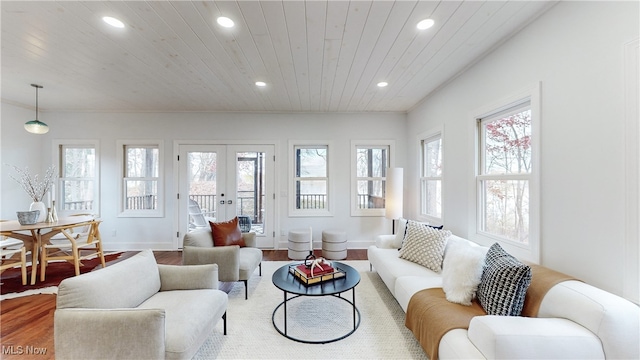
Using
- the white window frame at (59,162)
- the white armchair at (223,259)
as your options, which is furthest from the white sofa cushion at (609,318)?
the white window frame at (59,162)

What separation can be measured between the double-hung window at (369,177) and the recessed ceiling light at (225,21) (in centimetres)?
315

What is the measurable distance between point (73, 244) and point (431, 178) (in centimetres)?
519

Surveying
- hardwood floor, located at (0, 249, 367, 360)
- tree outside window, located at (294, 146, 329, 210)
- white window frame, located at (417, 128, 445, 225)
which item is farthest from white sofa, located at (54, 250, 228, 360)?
white window frame, located at (417, 128, 445, 225)

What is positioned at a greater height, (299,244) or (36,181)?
(36,181)

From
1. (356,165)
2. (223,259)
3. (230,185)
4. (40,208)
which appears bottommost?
(223,259)

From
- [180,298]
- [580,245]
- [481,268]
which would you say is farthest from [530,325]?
[180,298]

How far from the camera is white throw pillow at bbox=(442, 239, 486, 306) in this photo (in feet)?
5.88

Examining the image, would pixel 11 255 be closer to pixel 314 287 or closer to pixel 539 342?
pixel 314 287

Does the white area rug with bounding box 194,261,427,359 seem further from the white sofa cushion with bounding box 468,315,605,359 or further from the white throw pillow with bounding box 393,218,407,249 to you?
the white sofa cushion with bounding box 468,315,605,359

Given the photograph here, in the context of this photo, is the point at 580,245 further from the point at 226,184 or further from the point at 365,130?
the point at 226,184

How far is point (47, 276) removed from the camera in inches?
129

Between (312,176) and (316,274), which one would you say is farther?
(312,176)

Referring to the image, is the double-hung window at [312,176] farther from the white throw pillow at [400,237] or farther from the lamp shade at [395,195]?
the white throw pillow at [400,237]

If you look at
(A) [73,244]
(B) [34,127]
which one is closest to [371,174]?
(A) [73,244]
